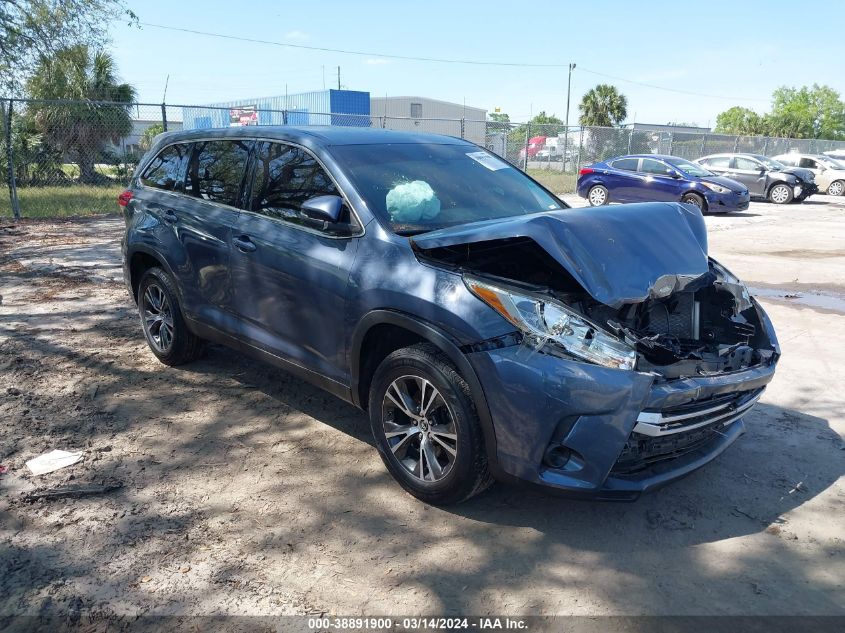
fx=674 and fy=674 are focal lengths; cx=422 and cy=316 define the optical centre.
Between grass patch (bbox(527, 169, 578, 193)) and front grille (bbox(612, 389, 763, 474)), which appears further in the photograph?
grass patch (bbox(527, 169, 578, 193))

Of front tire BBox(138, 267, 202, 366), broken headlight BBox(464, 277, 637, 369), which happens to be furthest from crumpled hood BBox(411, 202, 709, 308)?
front tire BBox(138, 267, 202, 366)

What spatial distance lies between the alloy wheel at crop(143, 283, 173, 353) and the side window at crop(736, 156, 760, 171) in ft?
68.5

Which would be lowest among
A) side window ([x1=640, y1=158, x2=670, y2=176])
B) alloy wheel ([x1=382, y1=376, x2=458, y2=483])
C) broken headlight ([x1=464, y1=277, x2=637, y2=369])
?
alloy wheel ([x1=382, y1=376, x2=458, y2=483])

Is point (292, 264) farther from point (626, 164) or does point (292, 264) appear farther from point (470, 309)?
point (626, 164)

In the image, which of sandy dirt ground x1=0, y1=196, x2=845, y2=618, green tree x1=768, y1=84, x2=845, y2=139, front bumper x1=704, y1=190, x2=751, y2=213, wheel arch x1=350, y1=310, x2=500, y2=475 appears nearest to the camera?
sandy dirt ground x1=0, y1=196, x2=845, y2=618

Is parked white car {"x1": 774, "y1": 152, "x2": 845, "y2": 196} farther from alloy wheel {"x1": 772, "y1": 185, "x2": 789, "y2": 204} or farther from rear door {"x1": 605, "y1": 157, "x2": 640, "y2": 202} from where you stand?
rear door {"x1": 605, "y1": 157, "x2": 640, "y2": 202}

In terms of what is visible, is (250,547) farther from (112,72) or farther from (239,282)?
(112,72)

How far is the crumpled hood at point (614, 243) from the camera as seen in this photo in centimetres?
313

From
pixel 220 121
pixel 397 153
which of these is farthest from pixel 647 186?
pixel 220 121

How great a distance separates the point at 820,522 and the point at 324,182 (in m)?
3.16

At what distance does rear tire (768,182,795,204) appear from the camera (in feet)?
69.7

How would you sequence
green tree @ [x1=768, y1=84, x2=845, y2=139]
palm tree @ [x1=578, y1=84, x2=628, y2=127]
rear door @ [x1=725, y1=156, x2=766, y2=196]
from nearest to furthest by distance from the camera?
rear door @ [x1=725, y1=156, x2=766, y2=196] < palm tree @ [x1=578, y1=84, x2=628, y2=127] < green tree @ [x1=768, y1=84, x2=845, y2=139]

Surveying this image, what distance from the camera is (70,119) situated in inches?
806

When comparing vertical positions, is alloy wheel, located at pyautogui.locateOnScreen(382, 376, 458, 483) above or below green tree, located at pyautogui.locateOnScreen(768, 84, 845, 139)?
below
